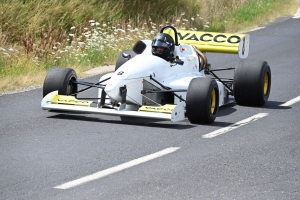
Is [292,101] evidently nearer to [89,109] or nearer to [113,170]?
[89,109]

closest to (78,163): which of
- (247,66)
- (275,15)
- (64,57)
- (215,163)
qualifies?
(215,163)

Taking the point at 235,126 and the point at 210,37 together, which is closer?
the point at 235,126

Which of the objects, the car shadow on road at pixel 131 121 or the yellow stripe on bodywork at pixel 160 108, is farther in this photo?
the car shadow on road at pixel 131 121

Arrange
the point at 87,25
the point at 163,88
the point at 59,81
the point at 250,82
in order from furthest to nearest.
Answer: the point at 87,25 → the point at 250,82 → the point at 59,81 → the point at 163,88

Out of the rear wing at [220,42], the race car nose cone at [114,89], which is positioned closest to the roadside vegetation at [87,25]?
the rear wing at [220,42]

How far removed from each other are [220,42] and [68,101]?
142 inches

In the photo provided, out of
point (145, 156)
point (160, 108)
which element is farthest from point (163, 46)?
point (145, 156)

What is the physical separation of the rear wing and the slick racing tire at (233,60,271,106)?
3.31 feet

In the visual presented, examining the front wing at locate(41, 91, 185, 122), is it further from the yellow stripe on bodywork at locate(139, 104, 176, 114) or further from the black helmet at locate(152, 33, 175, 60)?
the black helmet at locate(152, 33, 175, 60)

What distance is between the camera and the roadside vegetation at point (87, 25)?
18406 millimetres

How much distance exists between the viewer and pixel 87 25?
22.7m

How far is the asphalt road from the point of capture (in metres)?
8.49

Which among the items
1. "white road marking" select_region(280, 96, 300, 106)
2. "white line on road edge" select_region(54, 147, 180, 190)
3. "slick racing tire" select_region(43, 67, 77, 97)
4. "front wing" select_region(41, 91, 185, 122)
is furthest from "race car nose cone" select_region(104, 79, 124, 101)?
"white road marking" select_region(280, 96, 300, 106)

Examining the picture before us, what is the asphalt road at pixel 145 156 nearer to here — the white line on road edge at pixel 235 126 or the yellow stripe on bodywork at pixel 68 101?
the white line on road edge at pixel 235 126
